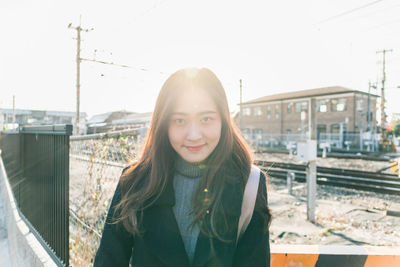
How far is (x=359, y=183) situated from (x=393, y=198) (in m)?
1.56

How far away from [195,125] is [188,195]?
0.41 meters

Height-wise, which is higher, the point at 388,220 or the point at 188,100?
the point at 188,100

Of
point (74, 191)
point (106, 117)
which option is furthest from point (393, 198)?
point (106, 117)

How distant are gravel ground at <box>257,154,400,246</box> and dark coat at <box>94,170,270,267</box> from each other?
279 cm

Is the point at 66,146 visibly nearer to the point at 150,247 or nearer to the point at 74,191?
the point at 150,247

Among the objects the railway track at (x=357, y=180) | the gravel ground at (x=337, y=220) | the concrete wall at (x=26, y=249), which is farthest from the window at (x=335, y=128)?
the concrete wall at (x=26, y=249)

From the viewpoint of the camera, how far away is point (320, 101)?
37.5 metres

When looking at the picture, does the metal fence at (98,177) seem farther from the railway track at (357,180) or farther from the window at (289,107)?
the window at (289,107)

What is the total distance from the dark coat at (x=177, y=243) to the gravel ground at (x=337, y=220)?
9.17ft

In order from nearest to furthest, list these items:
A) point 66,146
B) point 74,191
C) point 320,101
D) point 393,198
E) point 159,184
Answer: point 159,184 < point 66,146 < point 74,191 < point 393,198 < point 320,101

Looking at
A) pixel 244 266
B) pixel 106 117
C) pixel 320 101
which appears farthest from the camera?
pixel 106 117

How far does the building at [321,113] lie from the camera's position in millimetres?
33844

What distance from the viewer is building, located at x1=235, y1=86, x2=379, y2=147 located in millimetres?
33844

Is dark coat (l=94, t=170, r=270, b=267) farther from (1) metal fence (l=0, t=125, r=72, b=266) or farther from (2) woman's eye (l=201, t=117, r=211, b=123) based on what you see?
(1) metal fence (l=0, t=125, r=72, b=266)
